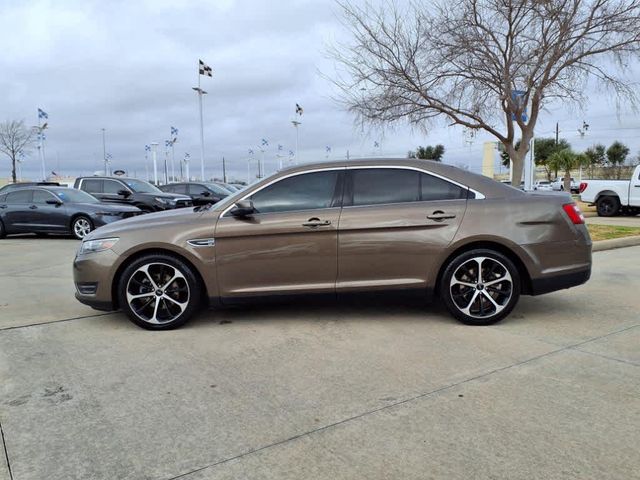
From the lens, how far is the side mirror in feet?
15.8

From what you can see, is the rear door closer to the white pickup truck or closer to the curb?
the curb

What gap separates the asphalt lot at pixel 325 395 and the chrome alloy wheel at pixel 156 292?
22 centimetres

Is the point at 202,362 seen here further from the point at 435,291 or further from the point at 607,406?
the point at 607,406

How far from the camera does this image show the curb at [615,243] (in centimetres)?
1019

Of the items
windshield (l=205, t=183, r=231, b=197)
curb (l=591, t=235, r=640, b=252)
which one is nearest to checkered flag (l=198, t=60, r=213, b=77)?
windshield (l=205, t=183, r=231, b=197)

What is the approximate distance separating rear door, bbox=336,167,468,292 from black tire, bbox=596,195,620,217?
52.2ft

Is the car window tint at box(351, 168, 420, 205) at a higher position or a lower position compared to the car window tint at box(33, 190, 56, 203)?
lower

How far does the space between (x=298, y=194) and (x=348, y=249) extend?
729 millimetres

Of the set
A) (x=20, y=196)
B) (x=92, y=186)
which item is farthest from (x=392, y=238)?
(x=92, y=186)

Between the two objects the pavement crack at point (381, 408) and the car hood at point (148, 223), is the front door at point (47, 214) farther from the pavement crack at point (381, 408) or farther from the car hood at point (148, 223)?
the pavement crack at point (381, 408)

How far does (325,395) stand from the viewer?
11.2ft

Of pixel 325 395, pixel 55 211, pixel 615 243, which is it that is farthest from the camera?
pixel 55 211

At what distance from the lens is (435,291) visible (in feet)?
16.2

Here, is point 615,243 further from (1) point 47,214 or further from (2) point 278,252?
(1) point 47,214
